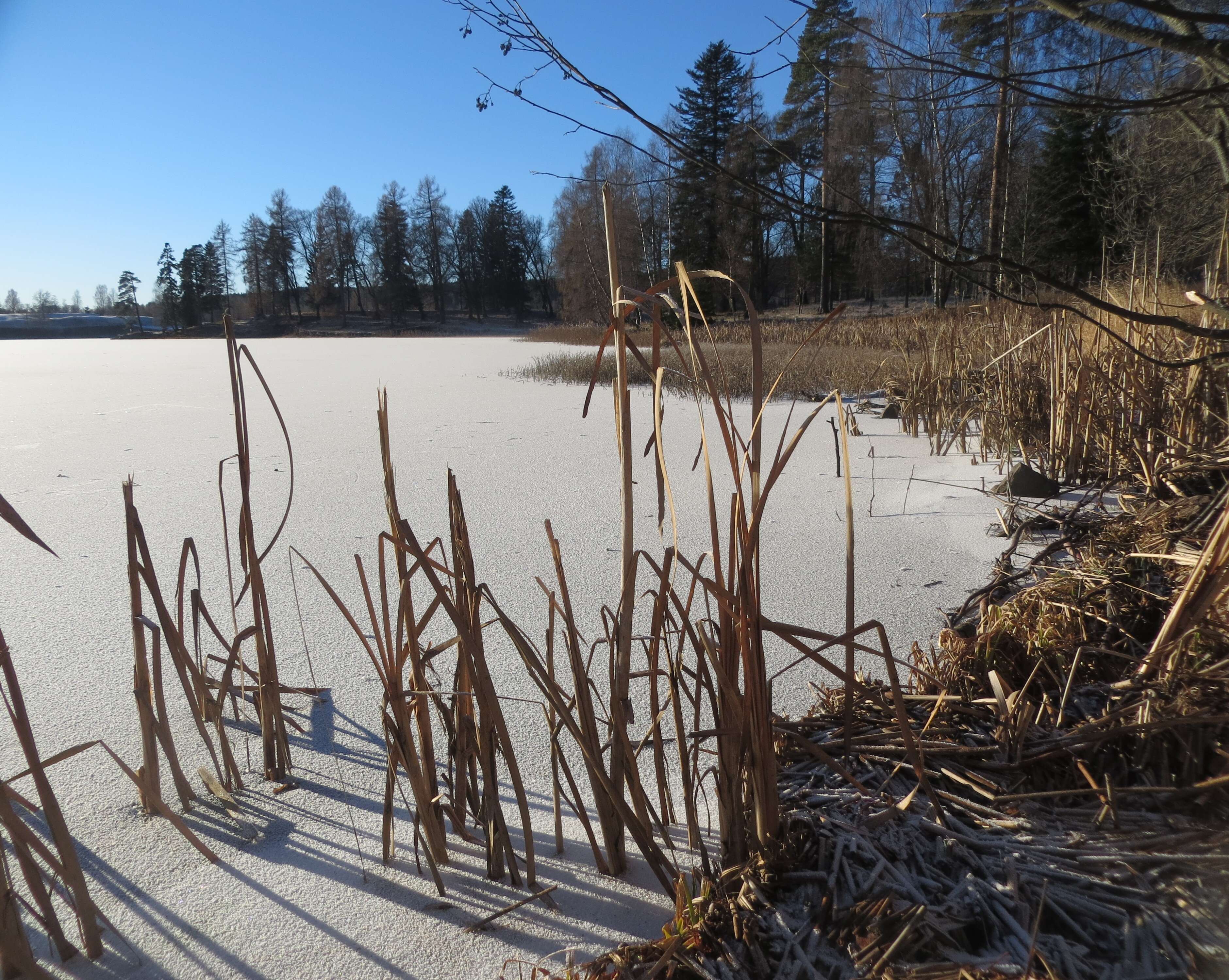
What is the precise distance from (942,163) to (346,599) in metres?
8.40

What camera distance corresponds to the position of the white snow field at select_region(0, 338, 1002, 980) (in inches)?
29.4

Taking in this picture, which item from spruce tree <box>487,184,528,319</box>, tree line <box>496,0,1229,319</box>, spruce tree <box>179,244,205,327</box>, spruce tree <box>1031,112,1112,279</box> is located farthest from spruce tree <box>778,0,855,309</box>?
spruce tree <box>179,244,205,327</box>

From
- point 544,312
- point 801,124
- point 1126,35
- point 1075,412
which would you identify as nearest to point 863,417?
point 1075,412

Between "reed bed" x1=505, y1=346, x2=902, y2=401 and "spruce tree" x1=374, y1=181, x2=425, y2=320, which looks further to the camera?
"spruce tree" x1=374, y1=181, x2=425, y2=320

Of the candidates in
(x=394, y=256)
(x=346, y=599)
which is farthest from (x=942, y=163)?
(x=394, y=256)

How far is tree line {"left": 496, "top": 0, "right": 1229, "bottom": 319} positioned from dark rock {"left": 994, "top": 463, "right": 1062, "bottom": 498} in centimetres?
52

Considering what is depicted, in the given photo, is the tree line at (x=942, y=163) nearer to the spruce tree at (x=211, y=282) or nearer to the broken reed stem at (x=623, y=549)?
the broken reed stem at (x=623, y=549)

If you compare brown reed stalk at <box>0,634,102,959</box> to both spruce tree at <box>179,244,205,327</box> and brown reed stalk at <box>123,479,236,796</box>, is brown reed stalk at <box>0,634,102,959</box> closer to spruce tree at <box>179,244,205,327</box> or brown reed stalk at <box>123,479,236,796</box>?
brown reed stalk at <box>123,479,236,796</box>

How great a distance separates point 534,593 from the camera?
1.62 metres

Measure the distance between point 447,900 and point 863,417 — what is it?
3.60 m

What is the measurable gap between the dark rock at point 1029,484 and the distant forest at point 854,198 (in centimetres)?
62

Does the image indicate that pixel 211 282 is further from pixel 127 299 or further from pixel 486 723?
pixel 486 723

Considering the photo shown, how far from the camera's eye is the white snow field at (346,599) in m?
0.75

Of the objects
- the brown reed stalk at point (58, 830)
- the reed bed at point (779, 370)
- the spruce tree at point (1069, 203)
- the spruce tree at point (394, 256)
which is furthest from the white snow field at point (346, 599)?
the spruce tree at point (394, 256)
